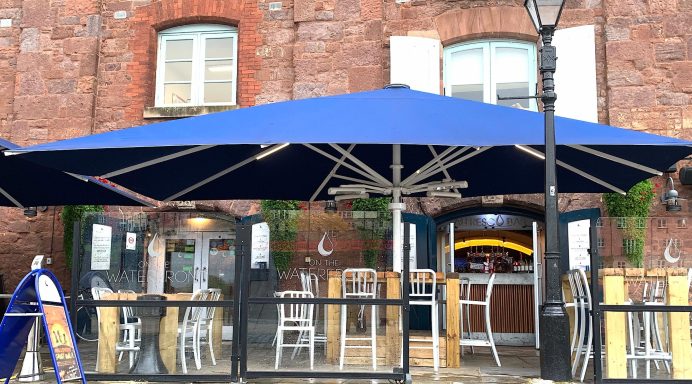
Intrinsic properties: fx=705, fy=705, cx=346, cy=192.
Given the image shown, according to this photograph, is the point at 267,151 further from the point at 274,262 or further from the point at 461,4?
the point at 461,4

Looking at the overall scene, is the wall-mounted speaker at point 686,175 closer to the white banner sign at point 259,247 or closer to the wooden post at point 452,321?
the wooden post at point 452,321

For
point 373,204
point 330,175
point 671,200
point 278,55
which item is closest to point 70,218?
point 278,55

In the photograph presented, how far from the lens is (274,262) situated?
642cm

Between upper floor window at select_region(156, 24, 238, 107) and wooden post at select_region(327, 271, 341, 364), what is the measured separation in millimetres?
5720

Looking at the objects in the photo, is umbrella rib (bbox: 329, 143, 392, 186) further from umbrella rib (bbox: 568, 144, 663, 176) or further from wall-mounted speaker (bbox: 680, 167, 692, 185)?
wall-mounted speaker (bbox: 680, 167, 692, 185)

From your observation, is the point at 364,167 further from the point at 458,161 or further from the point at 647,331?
the point at 647,331

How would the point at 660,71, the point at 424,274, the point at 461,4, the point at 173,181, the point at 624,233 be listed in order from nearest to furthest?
the point at 624,233, the point at 424,274, the point at 173,181, the point at 660,71, the point at 461,4

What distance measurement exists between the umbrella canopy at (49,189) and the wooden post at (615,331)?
18.7ft

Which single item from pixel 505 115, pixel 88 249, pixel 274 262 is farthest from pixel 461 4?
pixel 88 249

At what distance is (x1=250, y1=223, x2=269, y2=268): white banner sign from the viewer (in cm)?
639

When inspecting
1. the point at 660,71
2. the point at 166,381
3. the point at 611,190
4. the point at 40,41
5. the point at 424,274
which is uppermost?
the point at 40,41

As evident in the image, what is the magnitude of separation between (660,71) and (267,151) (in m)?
6.34

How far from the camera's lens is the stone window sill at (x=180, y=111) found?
1106 cm

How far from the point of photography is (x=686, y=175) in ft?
31.7
